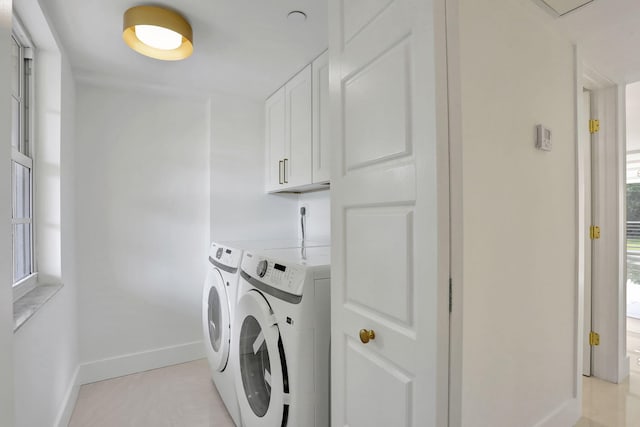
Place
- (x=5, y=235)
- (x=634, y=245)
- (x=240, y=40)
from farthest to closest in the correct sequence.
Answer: (x=634, y=245) < (x=240, y=40) < (x=5, y=235)

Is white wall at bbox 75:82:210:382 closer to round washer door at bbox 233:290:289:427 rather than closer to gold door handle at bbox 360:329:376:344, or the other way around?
round washer door at bbox 233:290:289:427

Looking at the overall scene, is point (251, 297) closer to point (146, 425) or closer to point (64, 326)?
point (146, 425)

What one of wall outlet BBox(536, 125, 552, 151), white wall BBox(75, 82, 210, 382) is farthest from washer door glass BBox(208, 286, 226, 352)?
wall outlet BBox(536, 125, 552, 151)

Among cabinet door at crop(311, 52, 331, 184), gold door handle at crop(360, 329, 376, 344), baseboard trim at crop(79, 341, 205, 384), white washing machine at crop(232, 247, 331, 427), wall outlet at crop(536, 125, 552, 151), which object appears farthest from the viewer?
baseboard trim at crop(79, 341, 205, 384)

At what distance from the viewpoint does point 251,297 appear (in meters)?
1.47

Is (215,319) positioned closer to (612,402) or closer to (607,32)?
(612,402)

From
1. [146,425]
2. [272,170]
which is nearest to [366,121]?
[272,170]

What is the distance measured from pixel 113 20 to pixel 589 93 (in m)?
3.04

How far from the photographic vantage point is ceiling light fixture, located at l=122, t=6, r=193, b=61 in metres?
1.50

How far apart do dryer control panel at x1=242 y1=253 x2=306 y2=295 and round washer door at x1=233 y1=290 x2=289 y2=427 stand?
0.09m

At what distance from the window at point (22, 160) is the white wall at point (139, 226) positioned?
64cm

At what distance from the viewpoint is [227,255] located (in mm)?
1981

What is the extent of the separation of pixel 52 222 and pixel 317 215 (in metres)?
1.75

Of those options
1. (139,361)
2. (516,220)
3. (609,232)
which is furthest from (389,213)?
(139,361)
